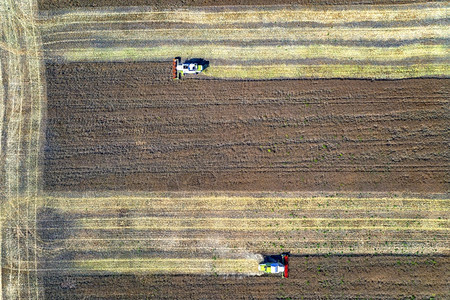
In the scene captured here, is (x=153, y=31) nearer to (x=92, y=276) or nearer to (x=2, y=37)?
(x=2, y=37)

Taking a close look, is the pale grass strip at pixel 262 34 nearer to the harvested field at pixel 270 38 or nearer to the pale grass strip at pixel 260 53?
the harvested field at pixel 270 38

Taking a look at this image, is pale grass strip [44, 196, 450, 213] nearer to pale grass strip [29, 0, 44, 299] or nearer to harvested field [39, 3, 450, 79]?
pale grass strip [29, 0, 44, 299]

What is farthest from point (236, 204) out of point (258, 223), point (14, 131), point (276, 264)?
point (14, 131)

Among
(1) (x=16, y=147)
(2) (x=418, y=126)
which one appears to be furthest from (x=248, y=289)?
(1) (x=16, y=147)

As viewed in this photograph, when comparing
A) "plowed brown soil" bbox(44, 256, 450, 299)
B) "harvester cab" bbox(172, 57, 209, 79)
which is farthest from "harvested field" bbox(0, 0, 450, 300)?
"harvester cab" bbox(172, 57, 209, 79)

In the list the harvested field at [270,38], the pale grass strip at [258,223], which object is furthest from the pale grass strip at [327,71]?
the pale grass strip at [258,223]

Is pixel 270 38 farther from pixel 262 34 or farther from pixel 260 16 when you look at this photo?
pixel 260 16
